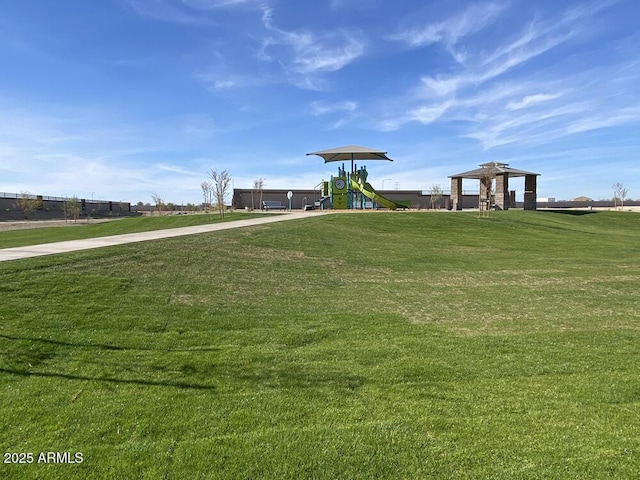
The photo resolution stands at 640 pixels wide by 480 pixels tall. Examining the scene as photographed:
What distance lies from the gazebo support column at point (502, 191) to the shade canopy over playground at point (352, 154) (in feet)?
34.9

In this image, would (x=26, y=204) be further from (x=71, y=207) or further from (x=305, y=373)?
(x=305, y=373)

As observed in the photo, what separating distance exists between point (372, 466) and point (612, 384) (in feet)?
9.41

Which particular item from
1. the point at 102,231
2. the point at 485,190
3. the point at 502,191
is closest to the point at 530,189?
the point at 502,191

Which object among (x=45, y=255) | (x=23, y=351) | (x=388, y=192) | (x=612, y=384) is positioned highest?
(x=388, y=192)

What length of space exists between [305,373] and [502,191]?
119 feet

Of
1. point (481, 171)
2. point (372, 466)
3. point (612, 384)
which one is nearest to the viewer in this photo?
point (372, 466)

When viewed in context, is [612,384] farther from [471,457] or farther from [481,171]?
[481,171]

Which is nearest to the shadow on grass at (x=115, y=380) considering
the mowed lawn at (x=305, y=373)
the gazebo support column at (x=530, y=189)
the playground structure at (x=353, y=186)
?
the mowed lawn at (x=305, y=373)

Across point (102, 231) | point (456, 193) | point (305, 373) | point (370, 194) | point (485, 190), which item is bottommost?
point (305, 373)

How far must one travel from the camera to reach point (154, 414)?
10.8 ft

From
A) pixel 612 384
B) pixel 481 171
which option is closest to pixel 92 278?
pixel 612 384

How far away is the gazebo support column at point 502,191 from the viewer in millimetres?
35406

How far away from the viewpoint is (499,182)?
36125mm

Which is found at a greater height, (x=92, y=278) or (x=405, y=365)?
(x=92, y=278)
